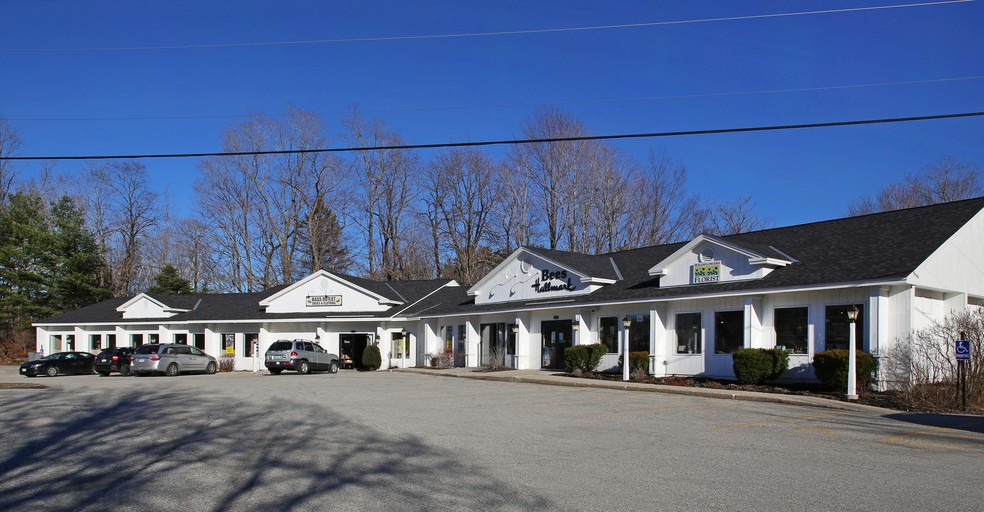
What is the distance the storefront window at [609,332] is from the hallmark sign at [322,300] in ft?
62.0

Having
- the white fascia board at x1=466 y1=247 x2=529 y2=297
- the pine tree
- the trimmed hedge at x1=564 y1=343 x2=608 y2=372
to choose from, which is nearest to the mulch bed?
the trimmed hedge at x1=564 y1=343 x2=608 y2=372

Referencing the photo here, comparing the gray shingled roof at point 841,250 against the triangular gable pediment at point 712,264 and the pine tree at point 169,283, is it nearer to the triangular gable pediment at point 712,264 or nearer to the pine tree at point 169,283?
the triangular gable pediment at point 712,264

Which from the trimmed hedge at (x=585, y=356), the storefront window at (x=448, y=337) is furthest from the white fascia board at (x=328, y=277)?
the trimmed hedge at (x=585, y=356)

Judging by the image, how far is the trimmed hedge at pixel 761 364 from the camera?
22703 millimetres

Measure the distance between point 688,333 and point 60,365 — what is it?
1256 inches

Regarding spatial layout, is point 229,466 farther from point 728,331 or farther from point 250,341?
point 250,341

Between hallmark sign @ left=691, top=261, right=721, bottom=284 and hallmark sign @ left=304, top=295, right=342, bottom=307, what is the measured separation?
77.8 feet

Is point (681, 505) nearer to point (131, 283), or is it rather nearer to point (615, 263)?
point (615, 263)

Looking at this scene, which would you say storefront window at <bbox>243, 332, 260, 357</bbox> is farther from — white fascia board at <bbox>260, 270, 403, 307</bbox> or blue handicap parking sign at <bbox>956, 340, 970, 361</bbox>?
blue handicap parking sign at <bbox>956, 340, 970, 361</bbox>

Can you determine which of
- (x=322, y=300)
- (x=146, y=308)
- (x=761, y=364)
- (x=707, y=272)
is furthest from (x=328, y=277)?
(x=761, y=364)

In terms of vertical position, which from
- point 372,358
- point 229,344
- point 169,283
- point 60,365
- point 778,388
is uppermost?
point 169,283

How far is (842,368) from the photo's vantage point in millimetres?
20500

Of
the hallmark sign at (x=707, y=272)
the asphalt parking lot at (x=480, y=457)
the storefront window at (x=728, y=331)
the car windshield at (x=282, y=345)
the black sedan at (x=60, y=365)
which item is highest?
the hallmark sign at (x=707, y=272)

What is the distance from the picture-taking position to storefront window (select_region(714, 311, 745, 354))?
24922mm
